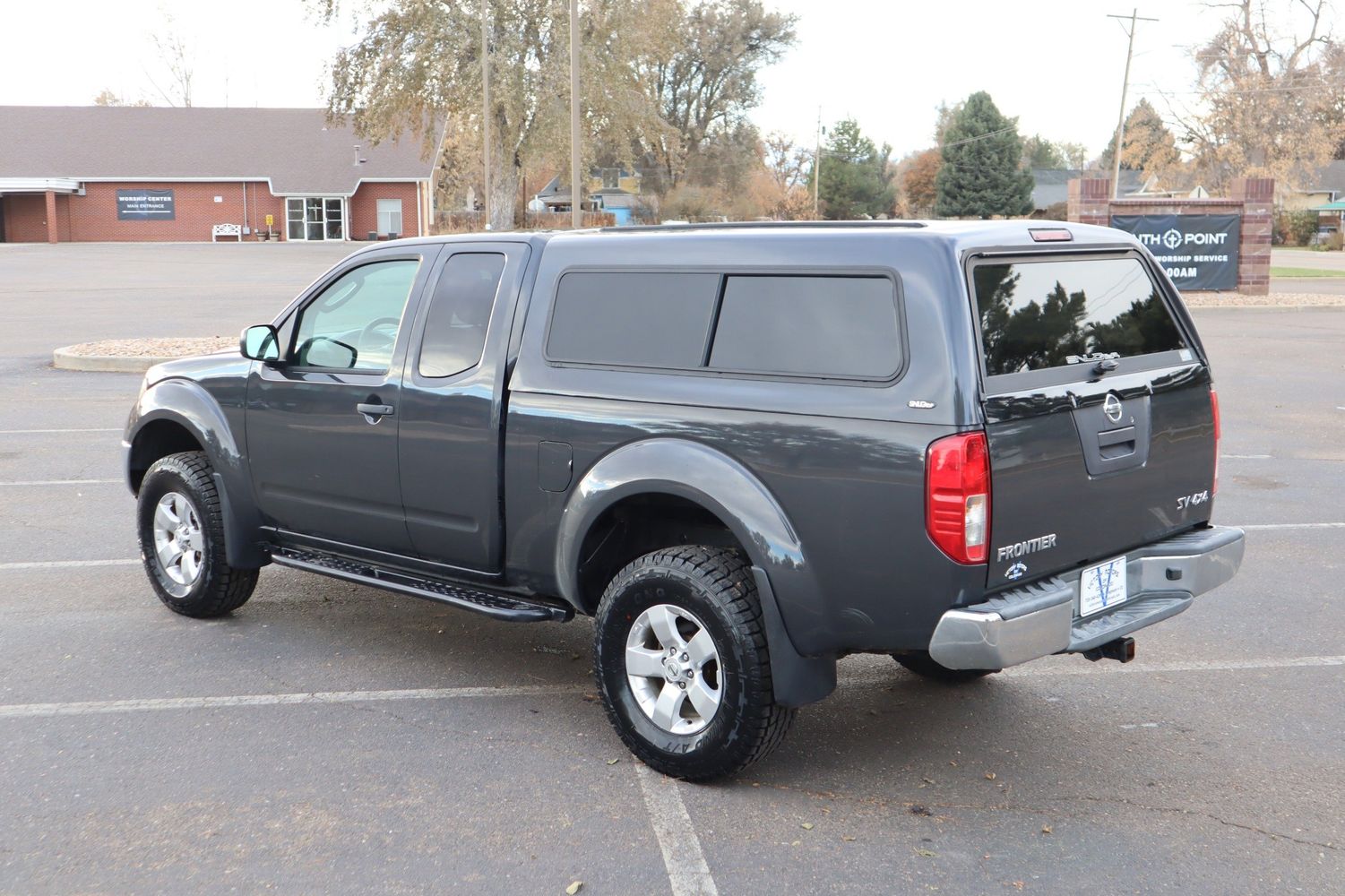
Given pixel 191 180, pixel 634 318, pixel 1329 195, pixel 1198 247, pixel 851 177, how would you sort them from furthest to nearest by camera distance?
pixel 1329 195 → pixel 851 177 → pixel 191 180 → pixel 1198 247 → pixel 634 318

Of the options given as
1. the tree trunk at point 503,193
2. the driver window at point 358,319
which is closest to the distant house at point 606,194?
the tree trunk at point 503,193

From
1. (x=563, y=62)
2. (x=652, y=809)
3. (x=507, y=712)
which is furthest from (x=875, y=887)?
(x=563, y=62)

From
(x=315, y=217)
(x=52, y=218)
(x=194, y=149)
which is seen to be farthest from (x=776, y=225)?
(x=194, y=149)

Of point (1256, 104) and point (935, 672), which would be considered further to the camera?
point (1256, 104)

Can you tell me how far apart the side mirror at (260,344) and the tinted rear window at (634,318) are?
1.61 m

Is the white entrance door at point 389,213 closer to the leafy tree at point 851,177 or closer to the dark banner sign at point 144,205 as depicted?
the dark banner sign at point 144,205

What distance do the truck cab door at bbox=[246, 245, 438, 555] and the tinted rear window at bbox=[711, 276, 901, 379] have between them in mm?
1611

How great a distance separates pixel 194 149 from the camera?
67625 millimetres

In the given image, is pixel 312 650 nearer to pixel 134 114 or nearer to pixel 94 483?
pixel 94 483

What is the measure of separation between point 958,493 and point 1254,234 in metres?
28.5

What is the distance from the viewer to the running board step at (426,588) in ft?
16.5

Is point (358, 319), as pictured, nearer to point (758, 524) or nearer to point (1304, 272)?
point (758, 524)

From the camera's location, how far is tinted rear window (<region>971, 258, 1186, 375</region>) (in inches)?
165

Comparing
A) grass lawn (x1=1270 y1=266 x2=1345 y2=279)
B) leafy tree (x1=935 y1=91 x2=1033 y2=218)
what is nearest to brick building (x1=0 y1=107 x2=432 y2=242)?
leafy tree (x1=935 y1=91 x2=1033 y2=218)
